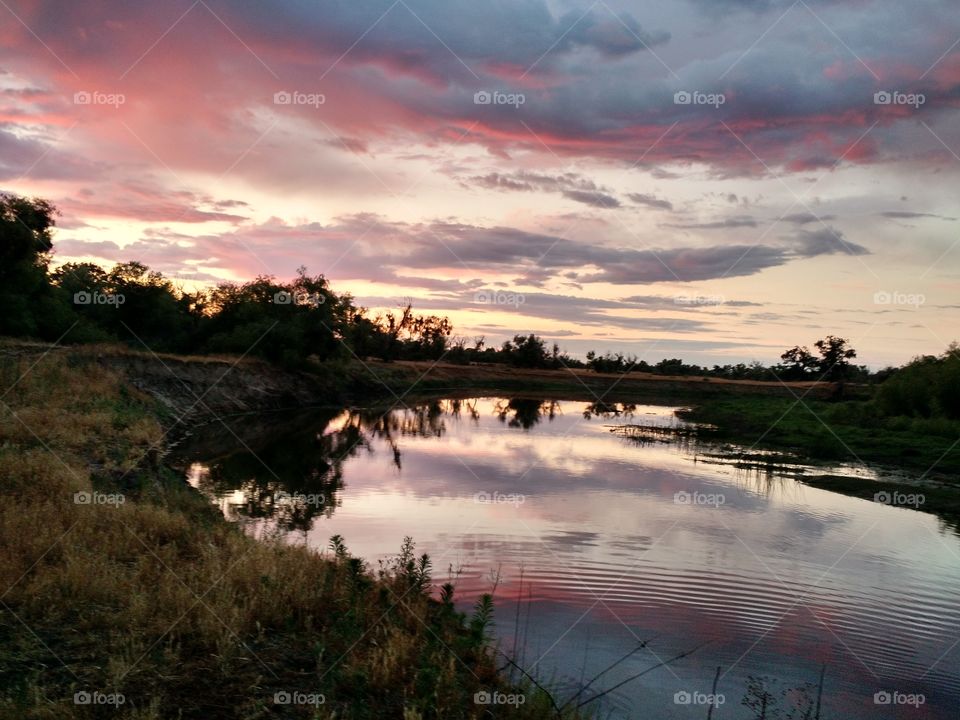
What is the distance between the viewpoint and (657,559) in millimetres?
16797

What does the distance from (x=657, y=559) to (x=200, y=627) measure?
1154 centimetres

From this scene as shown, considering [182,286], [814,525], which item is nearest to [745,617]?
[814,525]

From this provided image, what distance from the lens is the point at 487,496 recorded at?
23.8 metres

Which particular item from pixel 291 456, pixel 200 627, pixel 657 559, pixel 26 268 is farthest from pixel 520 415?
pixel 200 627

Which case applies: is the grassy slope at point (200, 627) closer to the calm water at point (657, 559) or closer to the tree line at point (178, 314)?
the calm water at point (657, 559)

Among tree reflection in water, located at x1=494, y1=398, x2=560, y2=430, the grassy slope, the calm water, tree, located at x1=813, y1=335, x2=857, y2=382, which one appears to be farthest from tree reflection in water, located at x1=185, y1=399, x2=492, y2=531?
tree, located at x1=813, y1=335, x2=857, y2=382

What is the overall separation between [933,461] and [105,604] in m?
38.4

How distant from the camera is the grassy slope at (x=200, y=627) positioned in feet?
23.8

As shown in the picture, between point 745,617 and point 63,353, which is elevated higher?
point 63,353

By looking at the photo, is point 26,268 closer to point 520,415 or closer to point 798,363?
point 520,415

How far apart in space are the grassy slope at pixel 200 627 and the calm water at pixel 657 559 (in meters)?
2.19

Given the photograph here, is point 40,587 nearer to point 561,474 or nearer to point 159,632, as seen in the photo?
point 159,632

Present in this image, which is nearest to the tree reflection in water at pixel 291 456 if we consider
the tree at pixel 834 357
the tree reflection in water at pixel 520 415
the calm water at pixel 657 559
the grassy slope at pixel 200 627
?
the calm water at pixel 657 559

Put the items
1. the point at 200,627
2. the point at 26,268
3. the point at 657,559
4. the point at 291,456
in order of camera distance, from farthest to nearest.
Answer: the point at 26,268, the point at 291,456, the point at 657,559, the point at 200,627
